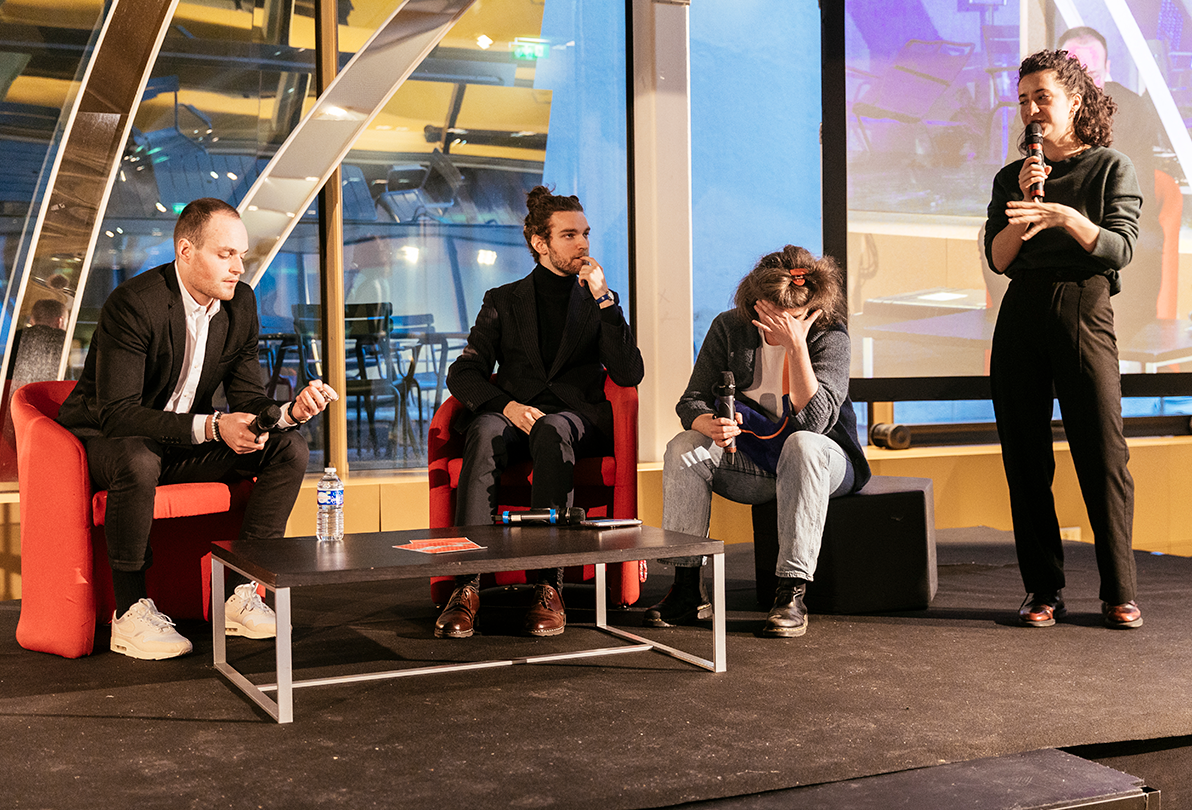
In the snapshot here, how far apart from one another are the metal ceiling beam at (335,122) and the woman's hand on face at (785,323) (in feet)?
6.96

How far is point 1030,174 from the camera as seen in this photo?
2904mm

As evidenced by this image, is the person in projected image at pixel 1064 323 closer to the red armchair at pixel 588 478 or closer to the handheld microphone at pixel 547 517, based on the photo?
the red armchair at pixel 588 478

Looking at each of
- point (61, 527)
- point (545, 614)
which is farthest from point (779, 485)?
point (61, 527)

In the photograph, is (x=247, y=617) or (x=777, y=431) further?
(x=777, y=431)

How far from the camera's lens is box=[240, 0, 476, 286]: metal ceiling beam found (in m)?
4.46

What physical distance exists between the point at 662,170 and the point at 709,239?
54cm

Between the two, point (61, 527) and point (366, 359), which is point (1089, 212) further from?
point (366, 359)

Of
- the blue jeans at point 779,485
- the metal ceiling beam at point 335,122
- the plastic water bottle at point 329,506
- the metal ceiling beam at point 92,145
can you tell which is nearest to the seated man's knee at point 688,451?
the blue jeans at point 779,485

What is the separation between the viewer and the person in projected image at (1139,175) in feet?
17.2

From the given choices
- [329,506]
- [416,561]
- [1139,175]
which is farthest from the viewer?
[1139,175]

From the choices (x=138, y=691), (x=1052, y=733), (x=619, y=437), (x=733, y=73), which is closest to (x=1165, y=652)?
(x=1052, y=733)

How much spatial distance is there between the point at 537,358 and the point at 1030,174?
158cm

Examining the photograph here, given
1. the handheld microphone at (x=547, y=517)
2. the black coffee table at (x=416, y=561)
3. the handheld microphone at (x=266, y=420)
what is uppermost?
the handheld microphone at (x=266, y=420)

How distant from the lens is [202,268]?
9.96 feet
